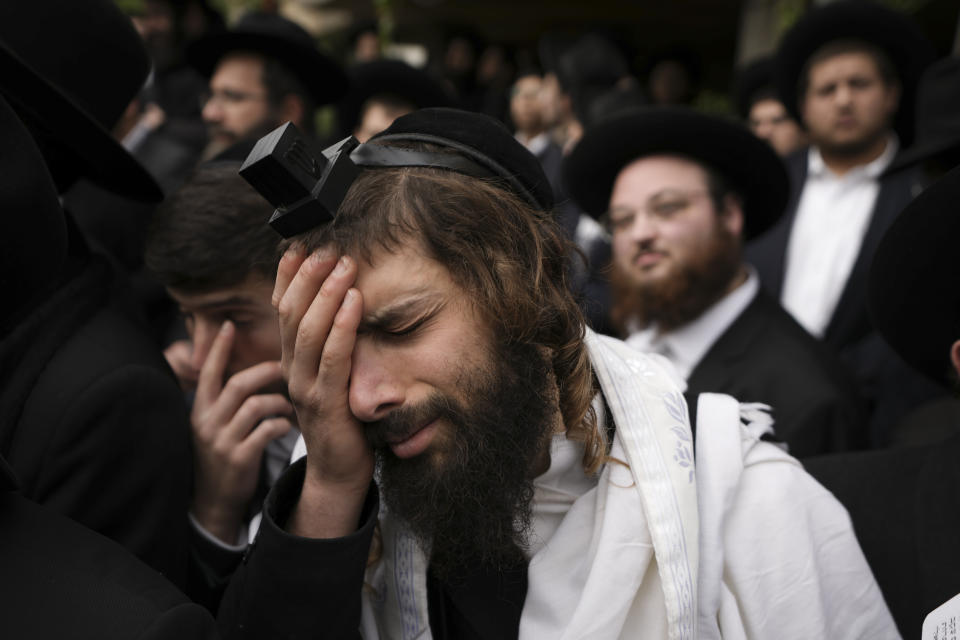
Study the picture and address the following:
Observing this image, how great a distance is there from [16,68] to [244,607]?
4.54 ft

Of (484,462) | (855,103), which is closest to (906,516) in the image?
(484,462)

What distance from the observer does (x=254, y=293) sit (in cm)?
248

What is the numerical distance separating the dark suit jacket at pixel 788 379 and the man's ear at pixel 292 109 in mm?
3027

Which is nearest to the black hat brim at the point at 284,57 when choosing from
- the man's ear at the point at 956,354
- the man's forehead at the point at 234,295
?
the man's forehead at the point at 234,295

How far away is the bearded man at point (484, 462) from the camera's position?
1.70 metres

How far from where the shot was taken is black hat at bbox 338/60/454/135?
5566mm

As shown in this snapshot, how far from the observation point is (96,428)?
6.23ft

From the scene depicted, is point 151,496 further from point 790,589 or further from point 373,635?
point 790,589

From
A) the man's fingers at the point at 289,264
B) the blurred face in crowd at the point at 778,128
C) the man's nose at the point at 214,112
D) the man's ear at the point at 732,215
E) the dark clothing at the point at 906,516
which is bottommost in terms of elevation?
the man's nose at the point at 214,112

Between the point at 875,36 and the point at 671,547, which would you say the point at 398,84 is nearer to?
the point at 875,36

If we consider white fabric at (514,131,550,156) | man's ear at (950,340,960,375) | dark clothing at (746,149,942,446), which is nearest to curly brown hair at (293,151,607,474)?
man's ear at (950,340,960,375)

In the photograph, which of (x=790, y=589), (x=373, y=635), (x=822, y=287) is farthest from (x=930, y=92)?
(x=373, y=635)

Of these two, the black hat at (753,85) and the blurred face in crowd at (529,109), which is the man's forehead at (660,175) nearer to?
the black hat at (753,85)

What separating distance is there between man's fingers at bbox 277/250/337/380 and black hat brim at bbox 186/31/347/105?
3819mm
